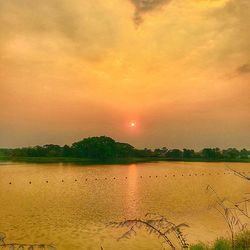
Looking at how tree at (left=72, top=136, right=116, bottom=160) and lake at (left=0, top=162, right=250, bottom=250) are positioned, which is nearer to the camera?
lake at (left=0, top=162, right=250, bottom=250)

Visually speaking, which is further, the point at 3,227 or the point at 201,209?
the point at 201,209

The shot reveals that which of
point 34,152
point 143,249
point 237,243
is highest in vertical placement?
point 34,152

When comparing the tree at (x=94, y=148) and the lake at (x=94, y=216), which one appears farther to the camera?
the tree at (x=94, y=148)

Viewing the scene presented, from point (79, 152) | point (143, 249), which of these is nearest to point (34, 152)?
point (79, 152)

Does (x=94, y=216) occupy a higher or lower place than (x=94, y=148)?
lower

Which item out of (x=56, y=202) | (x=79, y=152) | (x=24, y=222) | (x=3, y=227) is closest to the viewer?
(x=3, y=227)

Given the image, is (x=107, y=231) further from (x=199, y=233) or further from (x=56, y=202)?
(x=56, y=202)

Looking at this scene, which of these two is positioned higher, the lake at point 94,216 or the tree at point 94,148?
the tree at point 94,148

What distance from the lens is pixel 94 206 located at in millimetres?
25734

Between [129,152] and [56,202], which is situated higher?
[129,152]

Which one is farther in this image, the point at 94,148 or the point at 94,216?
the point at 94,148

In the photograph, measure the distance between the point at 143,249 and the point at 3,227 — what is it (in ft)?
29.1

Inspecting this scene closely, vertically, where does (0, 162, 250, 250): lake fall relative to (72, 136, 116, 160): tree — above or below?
below

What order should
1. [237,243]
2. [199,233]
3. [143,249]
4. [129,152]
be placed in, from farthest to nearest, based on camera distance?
[129,152] → [199,233] → [143,249] → [237,243]
